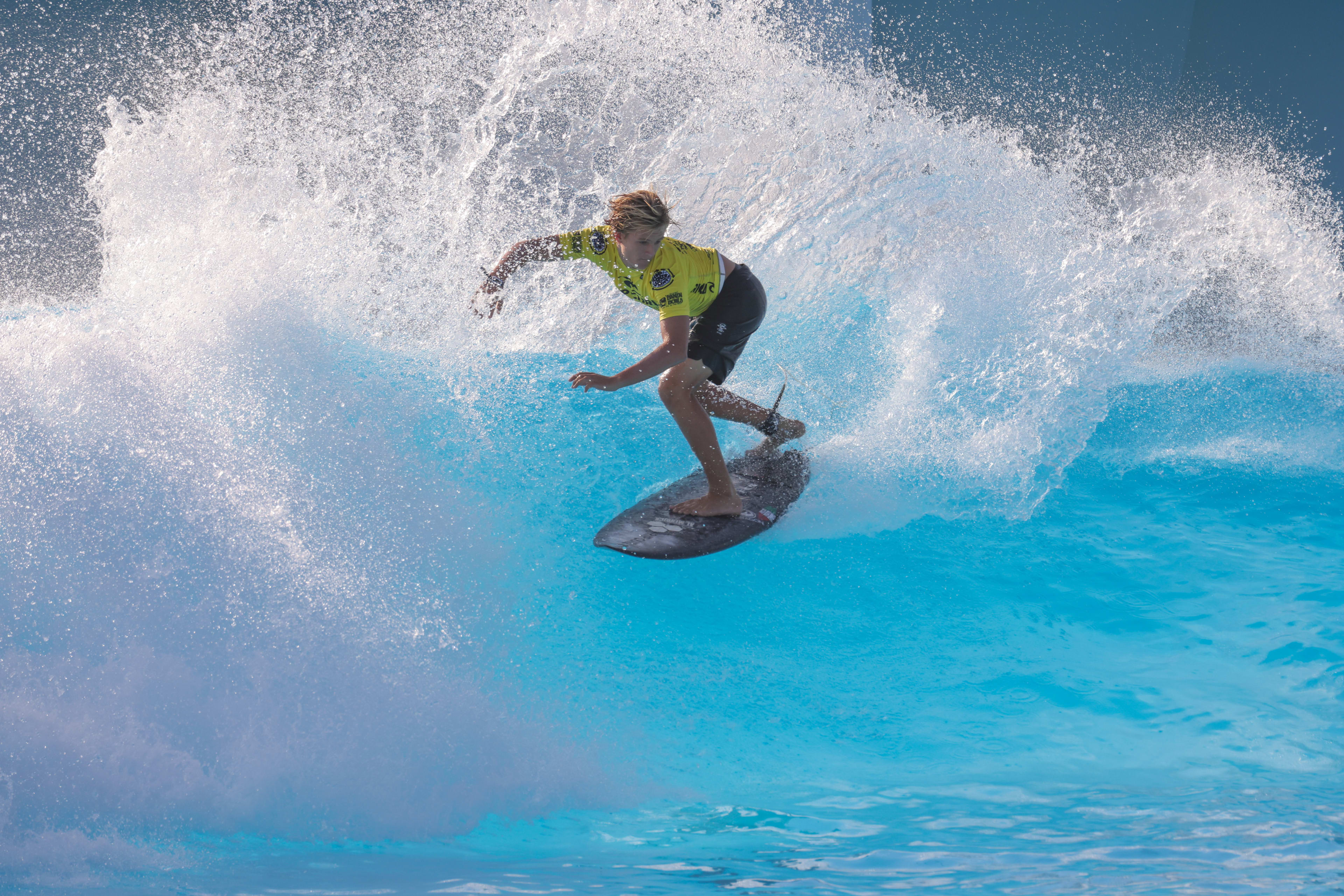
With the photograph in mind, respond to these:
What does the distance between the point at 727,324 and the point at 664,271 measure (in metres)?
0.47

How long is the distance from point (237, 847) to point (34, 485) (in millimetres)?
1624

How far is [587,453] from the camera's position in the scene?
3898 millimetres

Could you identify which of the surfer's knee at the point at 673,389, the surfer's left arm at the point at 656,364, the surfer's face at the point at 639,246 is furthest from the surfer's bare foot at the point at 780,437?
the surfer's face at the point at 639,246

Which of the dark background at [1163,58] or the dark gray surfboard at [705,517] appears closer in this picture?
the dark gray surfboard at [705,517]

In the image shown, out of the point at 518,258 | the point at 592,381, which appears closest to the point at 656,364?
the point at 592,381

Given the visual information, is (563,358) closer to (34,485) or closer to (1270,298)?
(34,485)

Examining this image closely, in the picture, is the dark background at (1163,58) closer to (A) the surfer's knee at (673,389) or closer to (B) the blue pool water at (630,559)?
(B) the blue pool water at (630,559)

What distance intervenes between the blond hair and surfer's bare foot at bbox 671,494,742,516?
3.66ft

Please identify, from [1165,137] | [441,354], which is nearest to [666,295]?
[441,354]

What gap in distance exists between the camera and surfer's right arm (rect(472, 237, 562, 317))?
334 centimetres

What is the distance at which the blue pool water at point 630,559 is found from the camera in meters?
2.51

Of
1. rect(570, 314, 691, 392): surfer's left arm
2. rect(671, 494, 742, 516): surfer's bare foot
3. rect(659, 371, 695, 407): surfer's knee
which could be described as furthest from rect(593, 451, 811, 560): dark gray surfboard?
rect(570, 314, 691, 392): surfer's left arm

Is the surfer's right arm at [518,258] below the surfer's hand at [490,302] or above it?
above

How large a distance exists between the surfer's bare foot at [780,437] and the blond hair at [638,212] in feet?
4.48
